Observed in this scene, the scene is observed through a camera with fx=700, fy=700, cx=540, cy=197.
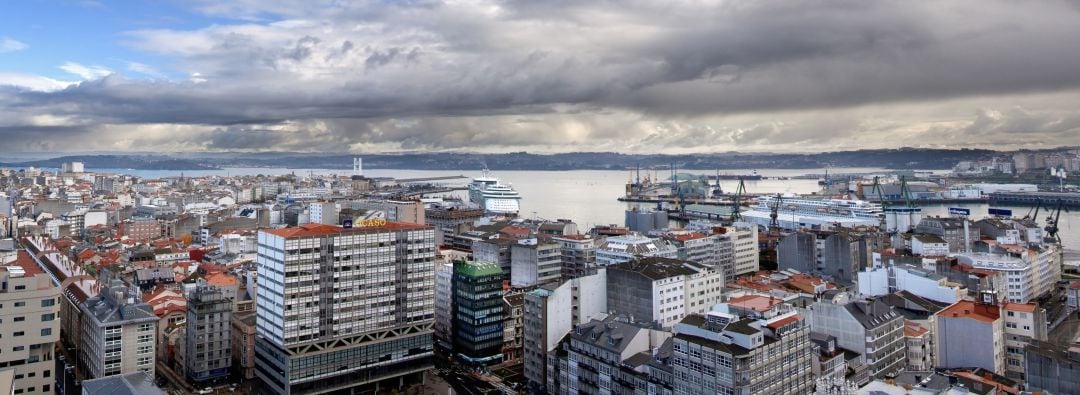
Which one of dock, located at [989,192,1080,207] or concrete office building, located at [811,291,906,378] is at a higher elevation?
dock, located at [989,192,1080,207]

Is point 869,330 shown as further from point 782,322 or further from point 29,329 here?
point 29,329

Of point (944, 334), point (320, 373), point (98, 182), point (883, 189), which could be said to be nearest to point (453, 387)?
point (320, 373)

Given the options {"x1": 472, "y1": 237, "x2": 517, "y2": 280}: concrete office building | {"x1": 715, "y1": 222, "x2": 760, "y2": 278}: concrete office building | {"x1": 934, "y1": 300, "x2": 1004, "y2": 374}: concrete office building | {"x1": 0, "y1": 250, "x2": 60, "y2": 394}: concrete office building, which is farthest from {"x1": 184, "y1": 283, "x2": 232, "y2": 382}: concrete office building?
{"x1": 715, "y1": 222, "x2": 760, "y2": 278}: concrete office building

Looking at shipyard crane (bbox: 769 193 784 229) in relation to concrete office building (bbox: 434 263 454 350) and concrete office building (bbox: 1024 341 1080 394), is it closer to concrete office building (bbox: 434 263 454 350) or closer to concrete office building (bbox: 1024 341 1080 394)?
concrete office building (bbox: 434 263 454 350)

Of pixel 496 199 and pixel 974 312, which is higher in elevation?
pixel 496 199

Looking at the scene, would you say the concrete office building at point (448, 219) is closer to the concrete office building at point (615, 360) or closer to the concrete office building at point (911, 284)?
the concrete office building at point (911, 284)

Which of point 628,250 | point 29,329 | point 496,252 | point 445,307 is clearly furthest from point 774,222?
point 29,329
